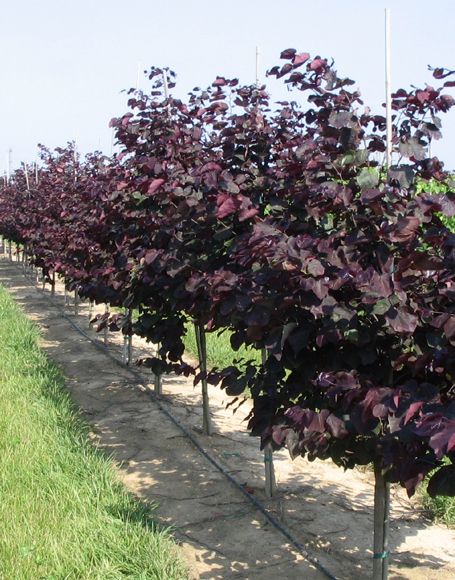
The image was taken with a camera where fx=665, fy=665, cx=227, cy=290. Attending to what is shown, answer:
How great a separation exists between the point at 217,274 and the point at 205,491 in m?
2.09

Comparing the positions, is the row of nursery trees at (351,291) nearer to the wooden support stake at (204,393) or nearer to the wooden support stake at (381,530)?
the wooden support stake at (381,530)

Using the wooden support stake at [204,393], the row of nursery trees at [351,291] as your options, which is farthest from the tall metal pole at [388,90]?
the wooden support stake at [204,393]

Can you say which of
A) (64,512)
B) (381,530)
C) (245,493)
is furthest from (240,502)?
(381,530)

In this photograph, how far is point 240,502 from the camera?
4391mm

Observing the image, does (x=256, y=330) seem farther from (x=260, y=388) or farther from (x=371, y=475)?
(x=371, y=475)

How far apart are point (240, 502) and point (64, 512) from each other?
1248mm

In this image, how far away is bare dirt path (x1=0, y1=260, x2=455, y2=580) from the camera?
362 cm

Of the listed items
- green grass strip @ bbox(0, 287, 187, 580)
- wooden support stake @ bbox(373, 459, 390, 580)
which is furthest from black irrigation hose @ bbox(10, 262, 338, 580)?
green grass strip @ bbox(0, 287, 187, 580)

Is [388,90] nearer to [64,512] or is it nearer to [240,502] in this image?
[64,512]

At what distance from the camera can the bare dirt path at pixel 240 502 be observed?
3.62 m

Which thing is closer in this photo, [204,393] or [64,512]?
[64,512]

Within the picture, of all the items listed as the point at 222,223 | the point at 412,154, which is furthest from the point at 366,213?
the point at 222,223

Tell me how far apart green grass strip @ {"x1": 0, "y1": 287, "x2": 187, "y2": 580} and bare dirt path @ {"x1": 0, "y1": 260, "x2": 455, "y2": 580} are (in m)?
0.37

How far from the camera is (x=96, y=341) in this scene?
32.4 ft
